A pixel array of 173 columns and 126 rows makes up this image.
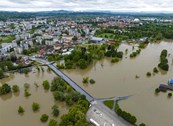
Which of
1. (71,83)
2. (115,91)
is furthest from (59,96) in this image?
(115,91)

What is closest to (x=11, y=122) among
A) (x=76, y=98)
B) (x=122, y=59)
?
(x=76, y=98)

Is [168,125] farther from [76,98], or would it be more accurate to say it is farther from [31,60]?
[31,60]

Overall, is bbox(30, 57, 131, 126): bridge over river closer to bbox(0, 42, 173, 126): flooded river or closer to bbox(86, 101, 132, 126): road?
bbox(86, 101, 132, 126): road

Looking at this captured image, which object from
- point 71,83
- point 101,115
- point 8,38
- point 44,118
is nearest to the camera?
point 44,118

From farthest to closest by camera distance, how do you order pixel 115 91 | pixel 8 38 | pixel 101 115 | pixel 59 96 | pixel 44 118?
1. pixel 8 38
2. pixel 115 91
3. pixel 59 96
4. pixel 101 115
5. pixel 44 118

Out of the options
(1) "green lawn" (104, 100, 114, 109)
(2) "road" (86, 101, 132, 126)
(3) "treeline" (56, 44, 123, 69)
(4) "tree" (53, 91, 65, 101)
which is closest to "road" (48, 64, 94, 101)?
(3) "treeline" (56, 44, 123, 69)

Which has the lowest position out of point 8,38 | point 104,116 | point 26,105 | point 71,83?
point 26,105

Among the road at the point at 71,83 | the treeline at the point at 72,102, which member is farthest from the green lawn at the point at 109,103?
the treeline at the point at 72,102

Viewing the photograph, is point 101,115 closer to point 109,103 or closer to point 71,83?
point 109,103
